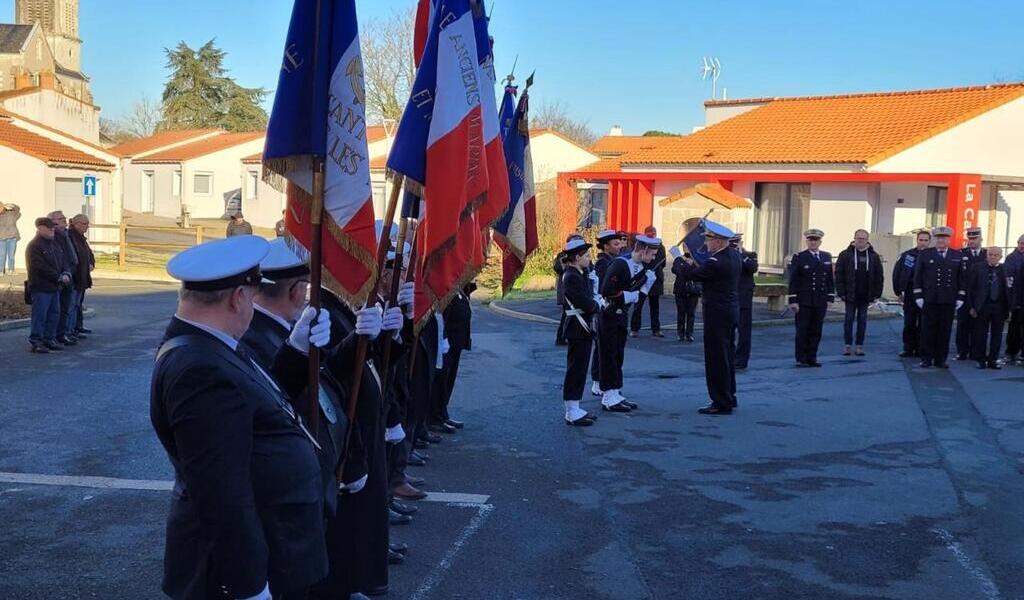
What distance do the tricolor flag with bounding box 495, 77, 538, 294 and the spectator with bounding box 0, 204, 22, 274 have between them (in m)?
22.7

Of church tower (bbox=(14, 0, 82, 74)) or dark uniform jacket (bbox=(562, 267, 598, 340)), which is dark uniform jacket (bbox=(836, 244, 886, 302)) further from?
church tower (bbox=(14, 0, 82, 74))

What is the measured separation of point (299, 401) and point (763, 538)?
12.2 feet

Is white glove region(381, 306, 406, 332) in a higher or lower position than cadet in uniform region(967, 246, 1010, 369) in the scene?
higher

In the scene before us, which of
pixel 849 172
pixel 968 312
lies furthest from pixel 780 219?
pixel 968 312

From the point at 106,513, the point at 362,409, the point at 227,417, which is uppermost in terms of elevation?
the point at 227,417

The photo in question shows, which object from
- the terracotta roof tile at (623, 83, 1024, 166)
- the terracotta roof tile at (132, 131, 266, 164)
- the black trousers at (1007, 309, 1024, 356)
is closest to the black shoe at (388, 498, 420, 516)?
the black trousers at (1007, 309, 1024, 356)

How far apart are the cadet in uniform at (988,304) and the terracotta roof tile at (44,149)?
26.6 metres

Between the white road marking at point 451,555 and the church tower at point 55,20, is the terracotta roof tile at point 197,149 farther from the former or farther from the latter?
the white road marking at point 451,555

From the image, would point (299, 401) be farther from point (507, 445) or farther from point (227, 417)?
point (507, 445)

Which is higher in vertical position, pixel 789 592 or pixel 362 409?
pixel 362 409

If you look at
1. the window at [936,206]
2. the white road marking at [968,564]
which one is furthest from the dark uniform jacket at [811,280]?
the window at [936,206]

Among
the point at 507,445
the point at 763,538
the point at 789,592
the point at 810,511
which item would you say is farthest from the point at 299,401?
the point at 507,445

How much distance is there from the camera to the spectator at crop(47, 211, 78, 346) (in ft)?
49.7

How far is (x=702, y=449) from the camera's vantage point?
31.6ft
